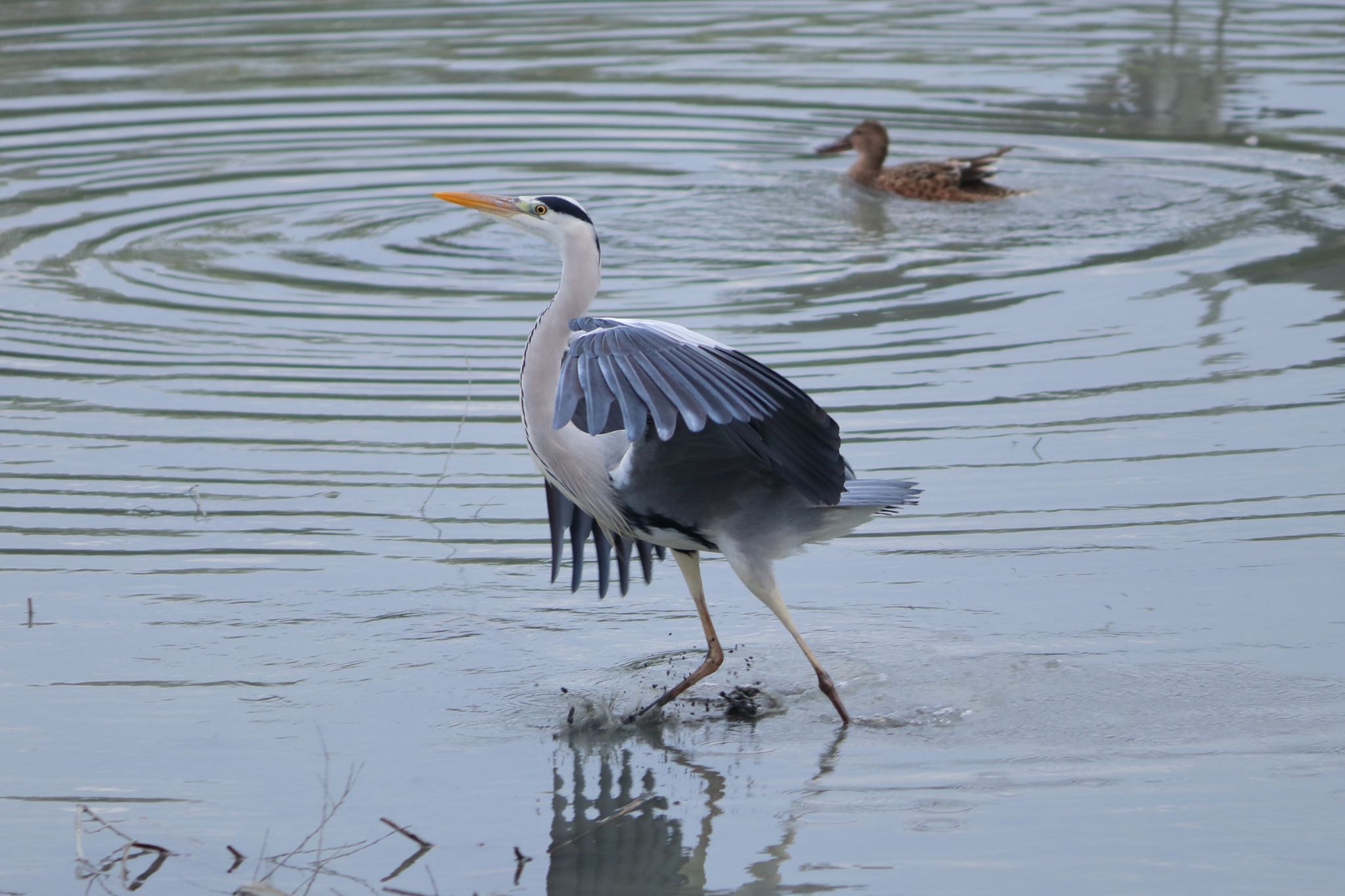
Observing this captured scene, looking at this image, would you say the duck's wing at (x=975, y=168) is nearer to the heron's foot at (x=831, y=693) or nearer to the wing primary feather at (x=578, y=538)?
the wing primary feather at (x=578, y=538)

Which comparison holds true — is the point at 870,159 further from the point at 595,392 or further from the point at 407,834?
the point at 407,834

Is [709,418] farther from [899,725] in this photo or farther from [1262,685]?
[1262,685]

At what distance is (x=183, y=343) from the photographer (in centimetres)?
927

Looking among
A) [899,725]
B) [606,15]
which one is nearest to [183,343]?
[899,725]

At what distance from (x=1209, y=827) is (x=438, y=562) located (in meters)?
2.92

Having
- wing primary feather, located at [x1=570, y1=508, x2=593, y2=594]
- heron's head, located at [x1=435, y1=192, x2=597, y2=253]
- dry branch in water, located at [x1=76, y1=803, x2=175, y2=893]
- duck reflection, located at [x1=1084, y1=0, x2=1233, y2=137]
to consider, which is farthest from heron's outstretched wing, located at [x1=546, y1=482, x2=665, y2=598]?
Answer: duck reflection, located at [x1=1084, y1=0, x2=1233, y2=137]

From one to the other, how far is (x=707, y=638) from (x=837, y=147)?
8.07 meters

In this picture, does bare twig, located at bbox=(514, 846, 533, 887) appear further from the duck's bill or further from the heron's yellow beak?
the duck's bill

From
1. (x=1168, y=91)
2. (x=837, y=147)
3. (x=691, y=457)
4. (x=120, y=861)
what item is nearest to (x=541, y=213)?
(x=691, y=457)

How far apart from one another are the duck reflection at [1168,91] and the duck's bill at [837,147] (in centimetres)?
272

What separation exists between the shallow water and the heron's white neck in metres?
0.63

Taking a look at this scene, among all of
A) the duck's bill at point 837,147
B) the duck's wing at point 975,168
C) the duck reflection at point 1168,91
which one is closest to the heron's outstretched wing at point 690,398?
the duck's wing at point 975,168

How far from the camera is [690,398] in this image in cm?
457

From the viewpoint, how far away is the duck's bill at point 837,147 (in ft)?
42.2
